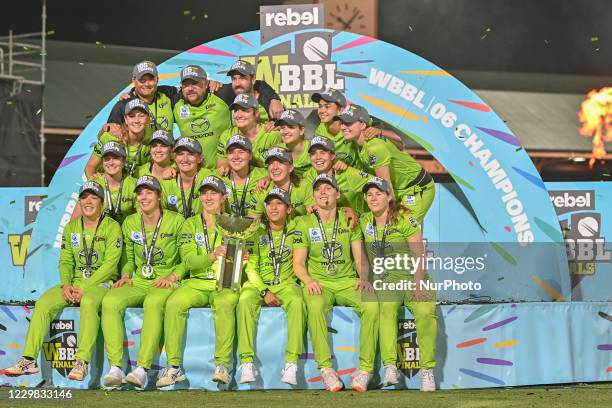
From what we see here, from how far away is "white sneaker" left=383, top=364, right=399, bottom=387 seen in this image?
8.68 meters

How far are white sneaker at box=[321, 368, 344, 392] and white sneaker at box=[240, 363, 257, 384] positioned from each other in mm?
538

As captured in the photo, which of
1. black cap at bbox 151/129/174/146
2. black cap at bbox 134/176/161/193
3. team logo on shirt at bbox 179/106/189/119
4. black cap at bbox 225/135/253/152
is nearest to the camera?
black cap at bbox 134/176/161/193

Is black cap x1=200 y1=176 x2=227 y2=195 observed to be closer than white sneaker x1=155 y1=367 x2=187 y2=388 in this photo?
No

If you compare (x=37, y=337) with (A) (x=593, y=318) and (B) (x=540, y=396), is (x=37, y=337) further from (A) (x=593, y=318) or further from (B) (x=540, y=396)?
(A) (x=593, y=318)

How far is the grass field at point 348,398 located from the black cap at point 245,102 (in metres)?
2.69

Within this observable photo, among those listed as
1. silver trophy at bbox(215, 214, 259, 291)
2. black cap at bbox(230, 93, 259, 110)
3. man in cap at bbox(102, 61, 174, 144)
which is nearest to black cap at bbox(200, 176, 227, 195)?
silver trophy at bbox(215, 214, 259, 291)

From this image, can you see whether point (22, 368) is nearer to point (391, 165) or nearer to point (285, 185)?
point (285, 185)

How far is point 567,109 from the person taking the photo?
19781mm

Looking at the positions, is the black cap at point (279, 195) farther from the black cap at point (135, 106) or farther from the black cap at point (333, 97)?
the black cap at point (135, 106)

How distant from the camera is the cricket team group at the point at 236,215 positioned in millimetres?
8797

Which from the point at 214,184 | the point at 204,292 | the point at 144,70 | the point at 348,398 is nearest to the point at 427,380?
Result: the point at 348,398

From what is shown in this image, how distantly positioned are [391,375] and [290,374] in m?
0.78

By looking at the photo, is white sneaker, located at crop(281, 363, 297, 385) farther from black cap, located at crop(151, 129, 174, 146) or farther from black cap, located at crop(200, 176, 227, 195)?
black cap, located at crop(151, 129, 174, 146)

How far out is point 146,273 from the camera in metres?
9.35
